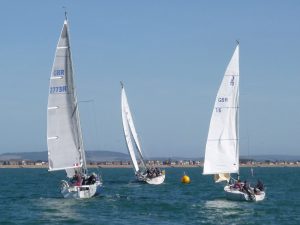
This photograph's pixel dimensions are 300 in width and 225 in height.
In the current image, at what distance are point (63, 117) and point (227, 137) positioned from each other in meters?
11.6

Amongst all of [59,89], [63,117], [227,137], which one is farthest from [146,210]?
[59,89]

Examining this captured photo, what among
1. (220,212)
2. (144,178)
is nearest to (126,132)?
(144,178)

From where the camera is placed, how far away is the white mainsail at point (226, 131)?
54938 mm

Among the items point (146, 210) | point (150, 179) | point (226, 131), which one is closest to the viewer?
point (146, 210)

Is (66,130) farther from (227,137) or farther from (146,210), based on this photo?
(227,137)

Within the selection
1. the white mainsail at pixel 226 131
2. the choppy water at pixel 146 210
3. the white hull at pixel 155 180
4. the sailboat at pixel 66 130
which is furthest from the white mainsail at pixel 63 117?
the white hull at pixel 155 180

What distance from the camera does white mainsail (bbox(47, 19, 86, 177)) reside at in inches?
2175

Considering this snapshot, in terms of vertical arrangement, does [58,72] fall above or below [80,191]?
above

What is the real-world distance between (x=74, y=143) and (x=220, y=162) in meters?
10.4

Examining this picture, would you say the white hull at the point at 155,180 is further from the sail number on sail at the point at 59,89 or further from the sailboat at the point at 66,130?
the sail number on sail at the point at 59,89

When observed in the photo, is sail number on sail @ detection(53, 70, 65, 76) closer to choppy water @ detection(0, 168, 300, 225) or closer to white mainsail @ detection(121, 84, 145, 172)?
choppy water @ detection(0, 168, 300, 225)

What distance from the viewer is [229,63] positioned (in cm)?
5481

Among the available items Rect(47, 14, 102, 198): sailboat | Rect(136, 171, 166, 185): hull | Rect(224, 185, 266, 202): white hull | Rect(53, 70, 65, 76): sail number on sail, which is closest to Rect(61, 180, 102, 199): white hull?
Rect(47, 14, 102, 198): sailboat

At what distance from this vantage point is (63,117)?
55906mm
